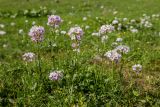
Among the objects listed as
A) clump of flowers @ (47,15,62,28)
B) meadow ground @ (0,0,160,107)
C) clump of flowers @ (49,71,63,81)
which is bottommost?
meadow ground @ (0,0,160,107)

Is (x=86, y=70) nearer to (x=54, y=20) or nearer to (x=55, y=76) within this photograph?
(x=55, y=76)

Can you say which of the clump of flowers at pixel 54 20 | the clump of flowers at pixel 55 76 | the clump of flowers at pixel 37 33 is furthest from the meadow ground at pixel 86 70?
the clump of flowers at pixel 37 33

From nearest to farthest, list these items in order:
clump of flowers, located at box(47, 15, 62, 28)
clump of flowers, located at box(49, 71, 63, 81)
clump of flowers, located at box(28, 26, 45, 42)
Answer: clump of flowers, located at box(28, 26, 45, 42) < clump of flowers, located at box(49, 71, 63, 81) < clump of flowers, located at box(47, 15, 62, 28)

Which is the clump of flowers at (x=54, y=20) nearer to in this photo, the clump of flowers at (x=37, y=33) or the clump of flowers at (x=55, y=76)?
the clump of flowers at (x=37, y=33)

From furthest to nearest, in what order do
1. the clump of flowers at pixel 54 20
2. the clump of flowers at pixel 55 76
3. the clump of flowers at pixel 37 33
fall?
the clump of flowers at pixel 54 20 → the clump of flowers at pixel 55 76 → the clump of flowers at pixel 37 33

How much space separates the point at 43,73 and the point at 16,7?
1530cm

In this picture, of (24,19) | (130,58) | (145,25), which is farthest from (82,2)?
(130,58)

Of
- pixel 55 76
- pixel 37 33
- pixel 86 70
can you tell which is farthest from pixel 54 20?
pixel 86 70

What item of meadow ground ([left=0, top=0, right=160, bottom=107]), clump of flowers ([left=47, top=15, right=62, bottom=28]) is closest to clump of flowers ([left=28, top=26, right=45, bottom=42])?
clump of flowers ([left=47, top=15, right=62, bottom=28])

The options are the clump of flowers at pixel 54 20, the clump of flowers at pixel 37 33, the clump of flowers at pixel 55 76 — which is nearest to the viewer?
the clump of flowers at pixel 37 33

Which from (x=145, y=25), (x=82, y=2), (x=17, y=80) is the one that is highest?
(x=17, y=80)

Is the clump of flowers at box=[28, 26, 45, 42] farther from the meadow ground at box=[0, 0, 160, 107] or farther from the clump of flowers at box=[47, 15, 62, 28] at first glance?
the meadow ground at box=[0, 0, 160, 107]

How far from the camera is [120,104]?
29.6 ft

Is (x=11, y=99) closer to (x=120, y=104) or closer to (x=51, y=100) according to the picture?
(x=51, y=100)
